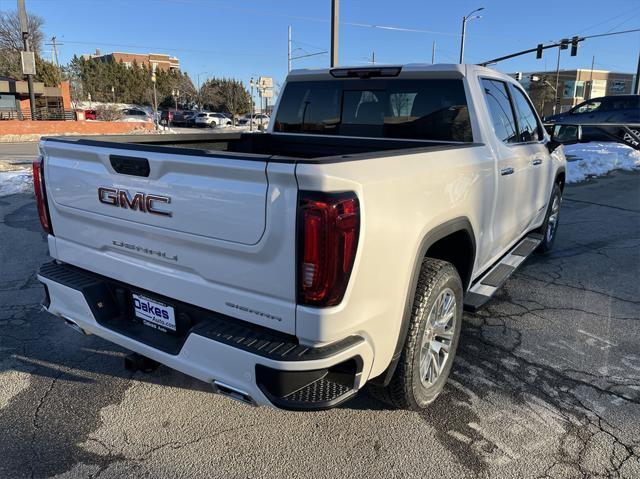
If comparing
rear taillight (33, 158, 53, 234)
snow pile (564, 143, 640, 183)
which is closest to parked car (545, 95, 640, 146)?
snow pile (564, 143, 640, 183)

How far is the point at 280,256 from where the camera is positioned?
78.9 inches

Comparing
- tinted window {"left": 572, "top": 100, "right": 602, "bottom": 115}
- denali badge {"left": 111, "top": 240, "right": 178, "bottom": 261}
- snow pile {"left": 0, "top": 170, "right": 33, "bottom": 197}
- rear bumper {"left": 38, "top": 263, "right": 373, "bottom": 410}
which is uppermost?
tinted window {"left": 572, "top": 100, "right": 602, "bottom": 115}

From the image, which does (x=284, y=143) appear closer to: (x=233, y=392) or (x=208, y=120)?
(x=233, y=392)

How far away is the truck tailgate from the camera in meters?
2.00

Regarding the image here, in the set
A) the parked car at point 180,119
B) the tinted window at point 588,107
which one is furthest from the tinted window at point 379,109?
the parked car at point 180,119

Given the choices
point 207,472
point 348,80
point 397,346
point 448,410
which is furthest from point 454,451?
point 348,80

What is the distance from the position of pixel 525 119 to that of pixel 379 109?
5.08ft

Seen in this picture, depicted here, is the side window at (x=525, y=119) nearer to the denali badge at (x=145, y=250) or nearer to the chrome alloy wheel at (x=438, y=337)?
the chrome alloy wheel at (x=438, y=337)

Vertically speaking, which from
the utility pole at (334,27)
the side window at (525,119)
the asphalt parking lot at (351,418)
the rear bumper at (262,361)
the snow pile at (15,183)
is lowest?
the asphalt parking lot at (351,418)

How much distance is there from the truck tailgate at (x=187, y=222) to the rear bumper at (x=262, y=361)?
0.28 ft

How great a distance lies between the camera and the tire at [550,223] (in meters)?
5.68

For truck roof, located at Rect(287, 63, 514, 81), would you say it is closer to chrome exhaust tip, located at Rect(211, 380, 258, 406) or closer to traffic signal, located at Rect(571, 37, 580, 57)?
chrome exhaust tip, located at Rect(211, 380, 258, 406)

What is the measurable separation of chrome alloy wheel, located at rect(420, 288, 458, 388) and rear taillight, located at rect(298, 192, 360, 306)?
2.95 ft

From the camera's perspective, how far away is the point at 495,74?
4152 millimetres
